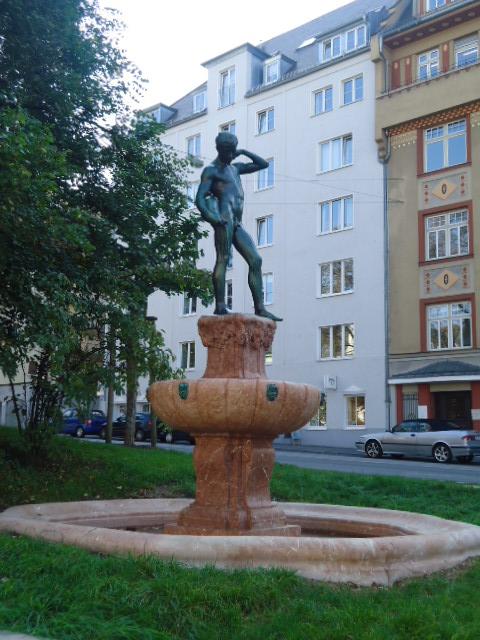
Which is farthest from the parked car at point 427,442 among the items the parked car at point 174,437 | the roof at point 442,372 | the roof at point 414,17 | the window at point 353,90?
the roof at point 414,17

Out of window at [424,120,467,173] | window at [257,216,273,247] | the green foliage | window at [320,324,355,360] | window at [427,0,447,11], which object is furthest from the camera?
window at [257,216,273,247]

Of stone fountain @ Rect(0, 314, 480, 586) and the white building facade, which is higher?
the white building facade

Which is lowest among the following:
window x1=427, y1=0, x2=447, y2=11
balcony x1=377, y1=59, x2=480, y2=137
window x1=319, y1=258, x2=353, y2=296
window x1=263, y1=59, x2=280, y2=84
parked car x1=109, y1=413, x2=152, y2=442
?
parked car x1=109, y1=413, x2=152, y2=442

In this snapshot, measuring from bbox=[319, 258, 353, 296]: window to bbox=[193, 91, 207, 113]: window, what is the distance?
14.5 meters

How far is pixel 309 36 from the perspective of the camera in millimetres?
43281

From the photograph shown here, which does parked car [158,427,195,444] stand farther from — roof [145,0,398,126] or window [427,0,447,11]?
window [427,0,447,11]

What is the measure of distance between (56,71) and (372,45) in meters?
24.9

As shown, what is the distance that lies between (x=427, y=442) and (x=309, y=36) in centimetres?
2608

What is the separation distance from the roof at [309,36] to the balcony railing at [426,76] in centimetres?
336

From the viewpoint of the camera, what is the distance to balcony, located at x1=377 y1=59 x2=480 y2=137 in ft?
102

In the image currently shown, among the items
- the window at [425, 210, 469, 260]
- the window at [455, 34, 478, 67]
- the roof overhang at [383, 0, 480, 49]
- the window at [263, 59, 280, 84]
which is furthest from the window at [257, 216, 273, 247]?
the window at [455, 34, 478, 67]

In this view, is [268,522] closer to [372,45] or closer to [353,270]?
[353,270]

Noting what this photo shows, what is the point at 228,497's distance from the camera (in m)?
7.30

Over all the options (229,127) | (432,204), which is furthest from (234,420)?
(229,127)
